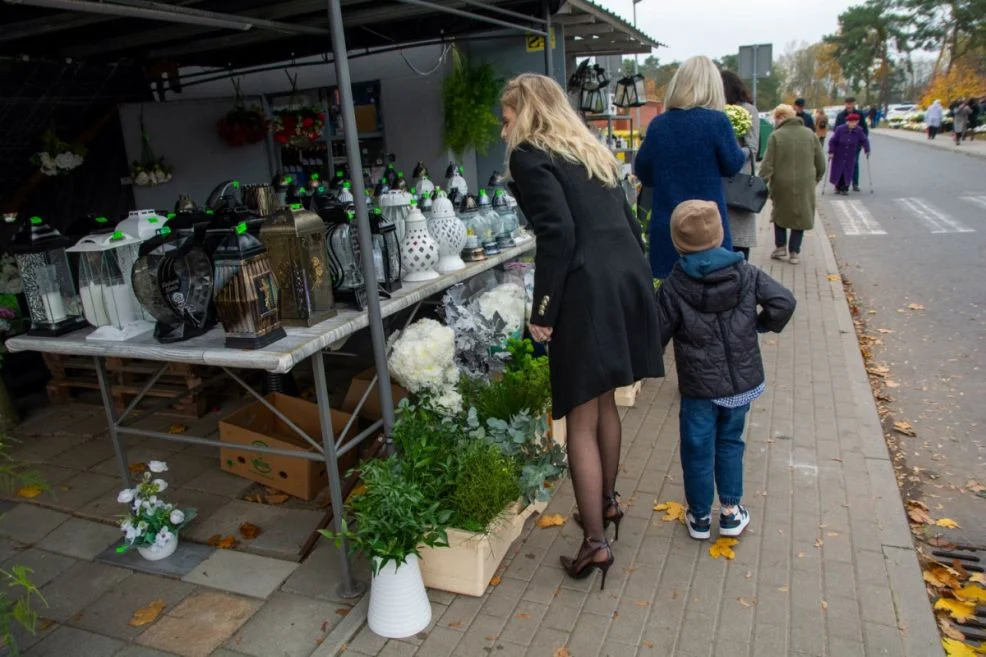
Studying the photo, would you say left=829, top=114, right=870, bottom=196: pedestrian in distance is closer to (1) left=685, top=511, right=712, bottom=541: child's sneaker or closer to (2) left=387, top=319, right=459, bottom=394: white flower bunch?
(1) left=685, top=511, right=712, bottom=541: child's sneaker

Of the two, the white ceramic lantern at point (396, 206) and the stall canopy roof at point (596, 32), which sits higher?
the stall canopy roof at point (596, 32)

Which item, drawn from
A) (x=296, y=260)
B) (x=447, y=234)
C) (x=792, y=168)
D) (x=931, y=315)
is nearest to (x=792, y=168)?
(x=792, y=168)

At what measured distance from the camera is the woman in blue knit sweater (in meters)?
3.72

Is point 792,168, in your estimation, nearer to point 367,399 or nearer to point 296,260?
point 367,399

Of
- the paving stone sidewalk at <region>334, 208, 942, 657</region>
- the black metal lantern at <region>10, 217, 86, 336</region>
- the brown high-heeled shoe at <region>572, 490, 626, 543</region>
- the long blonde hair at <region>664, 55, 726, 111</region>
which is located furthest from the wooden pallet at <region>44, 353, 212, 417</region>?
the long blonde hair at <region>664, 55, 726, 111</region>

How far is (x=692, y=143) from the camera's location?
376 centimetres

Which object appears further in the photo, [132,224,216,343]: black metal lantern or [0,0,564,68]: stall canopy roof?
[0,0,564,68]: stall canopy roof

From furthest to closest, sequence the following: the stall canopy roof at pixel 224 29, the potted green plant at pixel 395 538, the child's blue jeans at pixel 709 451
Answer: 1. the stall canopy roof at pixel 224 29
2. the child's blue jeans at pixel 709 451
3. the potted green plant at pixel 395 538

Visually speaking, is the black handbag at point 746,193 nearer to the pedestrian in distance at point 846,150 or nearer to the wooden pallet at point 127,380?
the wooden pallet at point 127,380

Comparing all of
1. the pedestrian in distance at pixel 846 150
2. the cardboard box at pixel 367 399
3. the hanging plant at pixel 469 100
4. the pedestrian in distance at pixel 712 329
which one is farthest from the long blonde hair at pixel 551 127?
the pedestrian in distance at pixel 846 150

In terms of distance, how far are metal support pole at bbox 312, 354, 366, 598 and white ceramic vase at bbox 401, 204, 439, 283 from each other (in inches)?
34.5

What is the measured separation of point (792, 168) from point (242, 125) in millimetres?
5582

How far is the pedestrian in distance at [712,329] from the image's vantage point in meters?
2.73

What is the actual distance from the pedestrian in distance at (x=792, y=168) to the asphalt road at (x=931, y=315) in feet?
3.28
